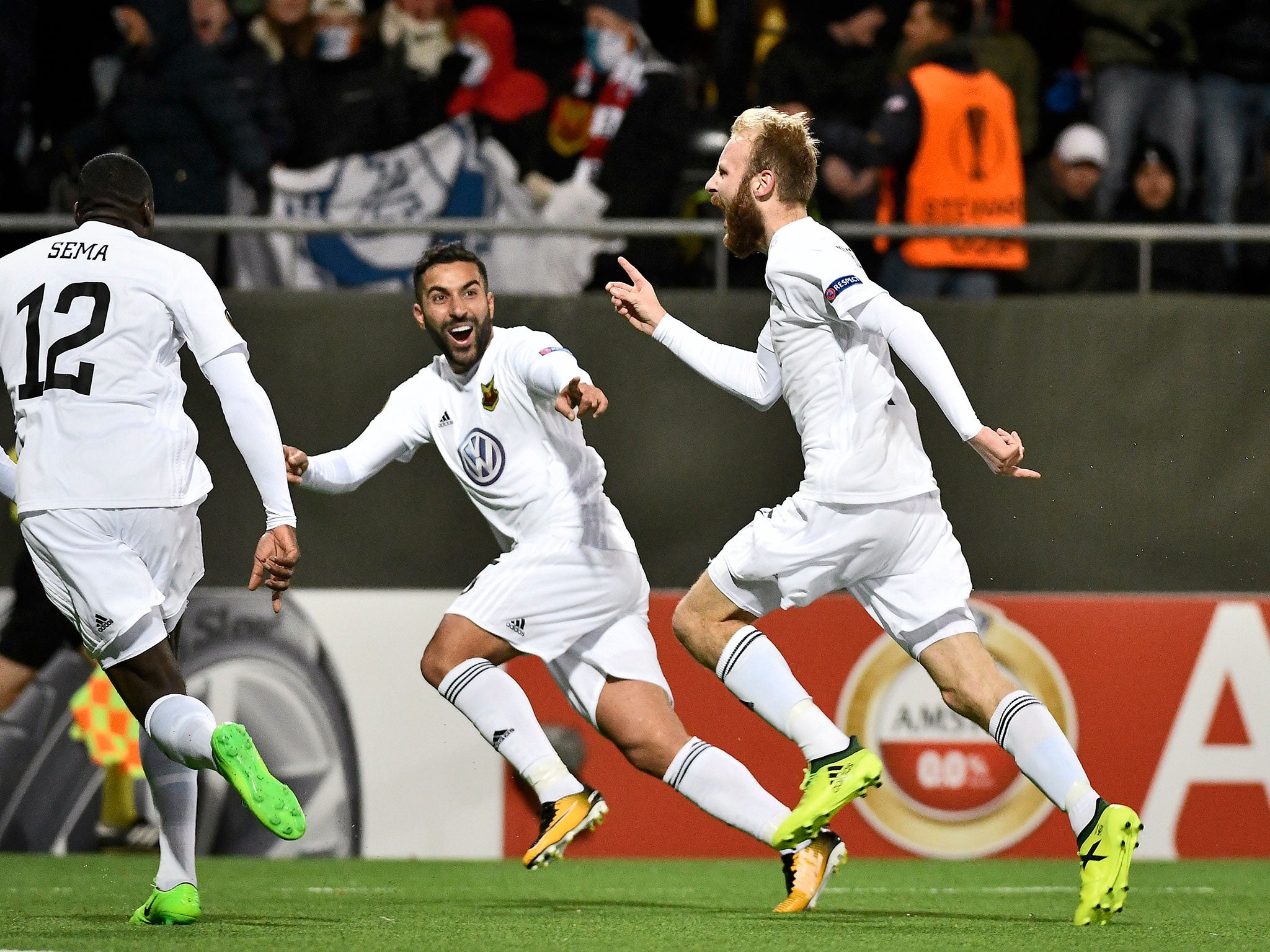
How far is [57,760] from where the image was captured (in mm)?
8461

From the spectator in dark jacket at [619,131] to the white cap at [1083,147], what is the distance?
184cm

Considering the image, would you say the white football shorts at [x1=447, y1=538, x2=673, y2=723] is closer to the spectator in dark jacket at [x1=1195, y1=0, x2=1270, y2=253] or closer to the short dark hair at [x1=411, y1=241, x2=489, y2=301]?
the short dark hair at [x1=411, y1=241, x2=489, y2=301]

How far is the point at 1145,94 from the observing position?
30.9ft

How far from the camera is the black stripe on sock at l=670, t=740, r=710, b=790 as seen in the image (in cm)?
589

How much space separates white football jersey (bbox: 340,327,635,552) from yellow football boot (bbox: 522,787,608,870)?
85 centimetres

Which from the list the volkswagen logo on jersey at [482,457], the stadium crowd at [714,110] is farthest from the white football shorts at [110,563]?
the stadium crowd at [714,110]

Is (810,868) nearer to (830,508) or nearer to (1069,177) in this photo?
(830,508)

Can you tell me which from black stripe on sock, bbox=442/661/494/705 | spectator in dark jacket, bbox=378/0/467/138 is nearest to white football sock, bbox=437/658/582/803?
black stripe on sock, bbox=442/661/494/705

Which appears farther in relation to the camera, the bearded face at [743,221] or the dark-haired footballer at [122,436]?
the bearded face at [743,221]

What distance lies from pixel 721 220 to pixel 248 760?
4.56 metres

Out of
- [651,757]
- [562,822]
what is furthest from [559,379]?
[562,822]

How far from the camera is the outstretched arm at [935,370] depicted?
205 inches

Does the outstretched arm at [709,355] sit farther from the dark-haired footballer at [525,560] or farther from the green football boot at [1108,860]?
the green football boot at [1108,860]

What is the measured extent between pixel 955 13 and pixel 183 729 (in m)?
5.88
